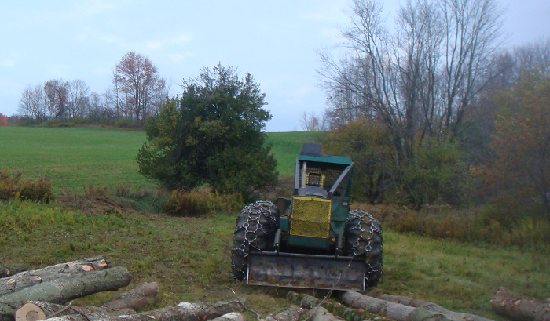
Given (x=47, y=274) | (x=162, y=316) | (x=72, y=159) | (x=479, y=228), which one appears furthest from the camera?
(x=72, y=159)

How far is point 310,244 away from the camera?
768 centimetres

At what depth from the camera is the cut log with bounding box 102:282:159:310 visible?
6.10 metres

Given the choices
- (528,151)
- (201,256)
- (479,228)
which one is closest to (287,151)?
(479,228)

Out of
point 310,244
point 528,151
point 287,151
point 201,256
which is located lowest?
point 201,256

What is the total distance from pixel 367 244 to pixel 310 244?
93cm

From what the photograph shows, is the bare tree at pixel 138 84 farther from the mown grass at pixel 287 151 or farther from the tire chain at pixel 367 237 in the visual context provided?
the tire chain at pixel 367 237

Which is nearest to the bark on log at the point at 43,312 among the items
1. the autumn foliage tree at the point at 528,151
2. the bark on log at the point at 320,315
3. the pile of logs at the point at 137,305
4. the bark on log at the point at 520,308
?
the pile of logs at the point at 137,305

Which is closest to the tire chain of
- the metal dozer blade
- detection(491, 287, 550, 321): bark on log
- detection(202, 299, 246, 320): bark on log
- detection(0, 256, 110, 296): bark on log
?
the metal dozer blade

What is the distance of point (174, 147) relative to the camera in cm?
2170

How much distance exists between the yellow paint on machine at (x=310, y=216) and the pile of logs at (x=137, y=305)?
993mm

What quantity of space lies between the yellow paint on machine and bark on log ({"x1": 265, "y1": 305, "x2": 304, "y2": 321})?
1395 mm

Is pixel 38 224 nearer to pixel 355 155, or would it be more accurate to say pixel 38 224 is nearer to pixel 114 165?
pixel 355 155

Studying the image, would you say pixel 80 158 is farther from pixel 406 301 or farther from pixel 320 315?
pixel 320 315

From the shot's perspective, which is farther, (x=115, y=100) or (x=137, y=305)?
(x=115, y=100)
